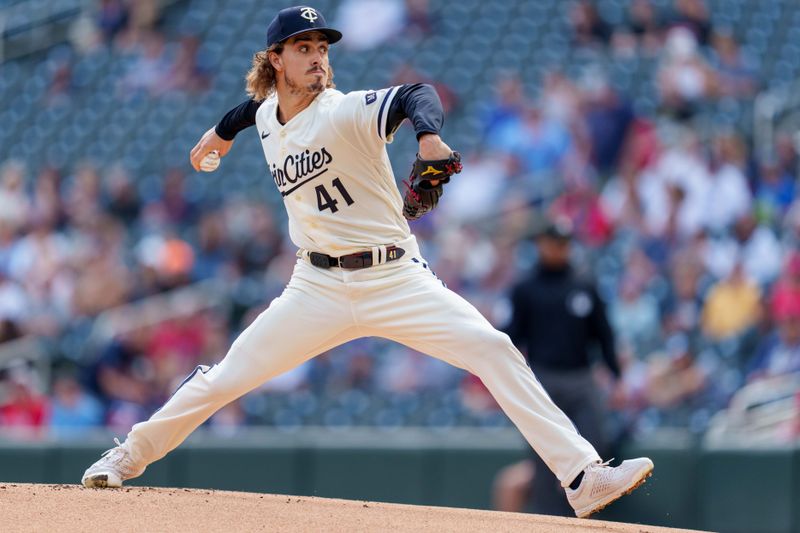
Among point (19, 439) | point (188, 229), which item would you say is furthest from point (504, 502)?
point (188, 229)

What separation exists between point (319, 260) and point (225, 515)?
90cm

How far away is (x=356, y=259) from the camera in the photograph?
4652 mm

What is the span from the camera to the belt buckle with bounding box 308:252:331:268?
4.72 meters

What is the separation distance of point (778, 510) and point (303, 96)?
409 centimetres

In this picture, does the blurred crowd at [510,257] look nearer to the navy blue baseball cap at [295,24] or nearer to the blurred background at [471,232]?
the blurred background at [471,232]

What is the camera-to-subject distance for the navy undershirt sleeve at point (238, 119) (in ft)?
16.8

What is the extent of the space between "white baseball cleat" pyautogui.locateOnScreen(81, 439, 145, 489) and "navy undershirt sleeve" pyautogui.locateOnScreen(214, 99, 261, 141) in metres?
1.20

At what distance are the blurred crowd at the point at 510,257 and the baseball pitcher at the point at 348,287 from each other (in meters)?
3.48

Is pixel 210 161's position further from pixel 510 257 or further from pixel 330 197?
pixel 510 257

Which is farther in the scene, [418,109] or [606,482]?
[606,482]

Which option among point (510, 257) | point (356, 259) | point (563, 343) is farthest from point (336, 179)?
point (510, 257)

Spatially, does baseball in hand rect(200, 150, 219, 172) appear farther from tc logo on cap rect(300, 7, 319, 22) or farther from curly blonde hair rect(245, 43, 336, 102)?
tc logo on cap rect(300, 7, 319, 22)

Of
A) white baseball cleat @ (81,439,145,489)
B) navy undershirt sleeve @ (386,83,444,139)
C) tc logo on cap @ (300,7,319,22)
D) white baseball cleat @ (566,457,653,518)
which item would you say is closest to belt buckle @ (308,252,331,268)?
navy undershirt sleeve @ (386,83,444,139)

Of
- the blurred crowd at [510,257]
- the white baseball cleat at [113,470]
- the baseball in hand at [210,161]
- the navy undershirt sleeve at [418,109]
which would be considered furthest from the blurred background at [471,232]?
the navy undershirt sleeve at [418,109]
